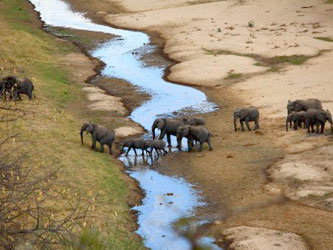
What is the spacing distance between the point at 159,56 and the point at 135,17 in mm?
16045

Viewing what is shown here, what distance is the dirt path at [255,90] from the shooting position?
68.5 ft

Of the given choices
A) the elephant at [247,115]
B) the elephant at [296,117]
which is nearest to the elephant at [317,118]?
the elephant at [296,117]

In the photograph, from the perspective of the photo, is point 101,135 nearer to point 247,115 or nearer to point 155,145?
point 155,145

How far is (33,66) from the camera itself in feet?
142

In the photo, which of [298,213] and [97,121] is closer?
[298,213]

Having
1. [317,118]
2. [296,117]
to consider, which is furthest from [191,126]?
[317,118]

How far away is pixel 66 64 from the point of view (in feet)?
150

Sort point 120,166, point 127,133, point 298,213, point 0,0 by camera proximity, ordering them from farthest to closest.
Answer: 1. point 0,0
2. point 127,133
3. point 120,166
4. point 298,213

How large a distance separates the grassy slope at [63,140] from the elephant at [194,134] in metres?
3.00

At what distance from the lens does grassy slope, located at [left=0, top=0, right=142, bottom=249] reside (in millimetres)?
19812

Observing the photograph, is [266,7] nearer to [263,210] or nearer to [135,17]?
[135,17]

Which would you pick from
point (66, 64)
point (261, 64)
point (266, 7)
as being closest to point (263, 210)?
point (261, 64)

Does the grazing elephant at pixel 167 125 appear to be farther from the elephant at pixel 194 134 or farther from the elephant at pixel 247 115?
the elephant at pixel 247 115

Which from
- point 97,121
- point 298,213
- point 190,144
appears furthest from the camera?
point 97,121
